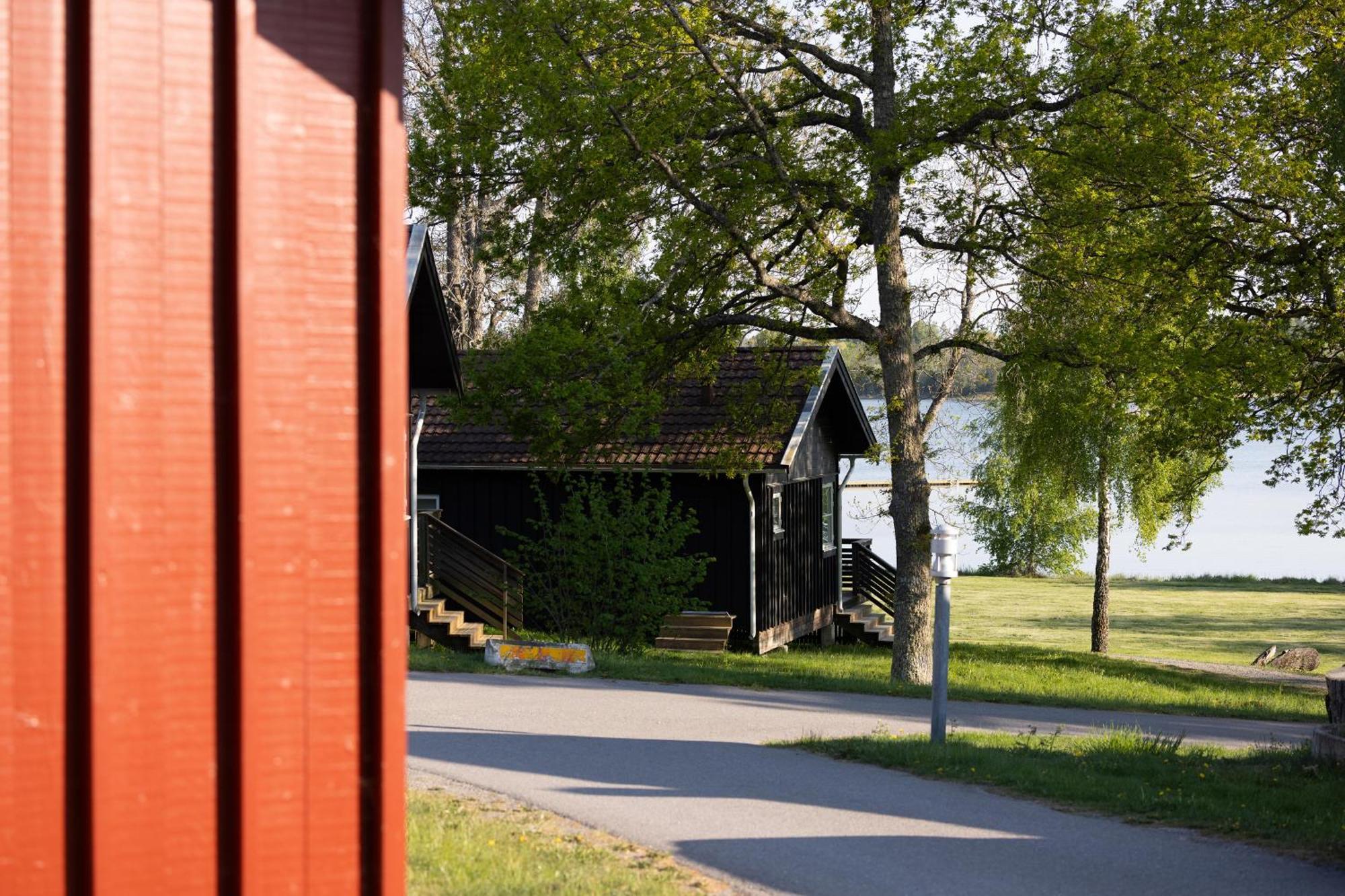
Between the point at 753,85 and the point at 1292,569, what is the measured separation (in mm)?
51505

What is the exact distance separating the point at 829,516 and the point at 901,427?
9.08 meters

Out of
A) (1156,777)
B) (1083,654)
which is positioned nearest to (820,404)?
(1083,654)

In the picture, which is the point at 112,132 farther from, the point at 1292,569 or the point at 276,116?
the point at 1292,569

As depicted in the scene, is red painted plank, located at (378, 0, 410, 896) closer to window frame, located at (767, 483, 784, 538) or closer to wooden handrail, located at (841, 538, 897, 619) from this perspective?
window frame, located at (767, 483, 784, 538)

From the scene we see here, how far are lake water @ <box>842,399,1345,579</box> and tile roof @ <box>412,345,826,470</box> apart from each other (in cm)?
1186

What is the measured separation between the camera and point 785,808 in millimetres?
9102

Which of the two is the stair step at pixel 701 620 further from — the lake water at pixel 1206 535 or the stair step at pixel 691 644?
the lake water at pixel 1206 535

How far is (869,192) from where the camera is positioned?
1945 cm

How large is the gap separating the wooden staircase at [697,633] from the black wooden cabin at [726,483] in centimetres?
54

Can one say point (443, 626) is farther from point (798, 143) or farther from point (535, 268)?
point (535, 268)

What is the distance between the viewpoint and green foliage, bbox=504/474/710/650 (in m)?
20.6

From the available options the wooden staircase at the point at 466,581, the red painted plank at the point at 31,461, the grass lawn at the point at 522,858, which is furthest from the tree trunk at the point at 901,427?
the red painted plank at the point at 31,461

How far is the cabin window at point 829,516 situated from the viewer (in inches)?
1156

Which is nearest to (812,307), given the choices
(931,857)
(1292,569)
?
(931,857)
